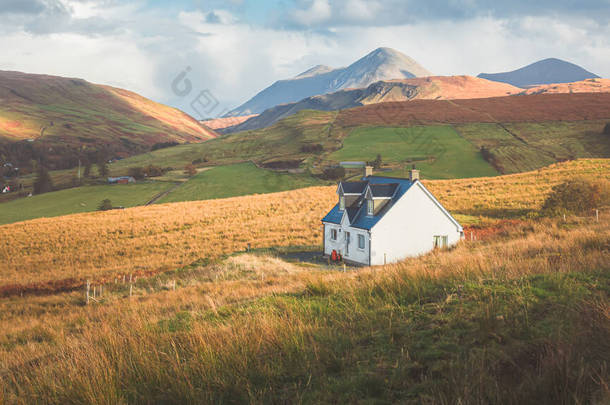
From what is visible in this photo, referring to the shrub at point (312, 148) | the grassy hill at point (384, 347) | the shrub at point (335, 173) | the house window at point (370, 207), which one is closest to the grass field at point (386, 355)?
the grassy hill at point (384, 347)

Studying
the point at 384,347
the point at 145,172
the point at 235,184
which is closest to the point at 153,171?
the point at 145,172

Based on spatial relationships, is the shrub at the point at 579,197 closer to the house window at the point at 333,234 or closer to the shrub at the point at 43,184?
the house window at the point at 333,234

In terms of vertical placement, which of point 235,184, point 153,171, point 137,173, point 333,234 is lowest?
point 333,234

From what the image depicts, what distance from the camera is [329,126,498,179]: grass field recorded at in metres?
97.2

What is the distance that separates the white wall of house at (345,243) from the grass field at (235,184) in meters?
60.4

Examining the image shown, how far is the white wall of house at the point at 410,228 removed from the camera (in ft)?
103

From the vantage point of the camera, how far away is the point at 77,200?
9944 cm

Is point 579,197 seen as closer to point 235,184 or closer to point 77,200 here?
point 235,184

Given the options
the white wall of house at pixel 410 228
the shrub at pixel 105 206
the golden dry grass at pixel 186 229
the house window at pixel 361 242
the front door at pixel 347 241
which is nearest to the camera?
the white wall of house at pixel 410 228

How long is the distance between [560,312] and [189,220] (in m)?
59.3

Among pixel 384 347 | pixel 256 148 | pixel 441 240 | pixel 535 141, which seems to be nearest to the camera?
pixel 384 347

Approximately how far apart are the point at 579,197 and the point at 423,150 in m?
77.1

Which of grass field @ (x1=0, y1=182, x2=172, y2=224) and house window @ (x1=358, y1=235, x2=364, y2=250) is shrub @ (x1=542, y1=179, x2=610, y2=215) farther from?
grass field @ (x1=0, y1=182, x2=172, y2=224)

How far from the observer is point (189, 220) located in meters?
61.3
